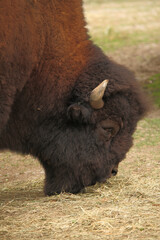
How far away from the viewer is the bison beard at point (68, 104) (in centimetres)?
529

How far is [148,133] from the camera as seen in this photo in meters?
9.71

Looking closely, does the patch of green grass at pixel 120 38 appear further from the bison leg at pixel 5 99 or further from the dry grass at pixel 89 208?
the bison leg at pixel 5 99

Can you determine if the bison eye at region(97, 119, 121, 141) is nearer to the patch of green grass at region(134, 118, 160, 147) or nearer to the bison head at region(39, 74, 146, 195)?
the bison head at region(39, 74, 146, 195)

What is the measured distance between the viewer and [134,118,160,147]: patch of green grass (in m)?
9.05

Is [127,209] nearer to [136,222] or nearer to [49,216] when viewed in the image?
[136,222]

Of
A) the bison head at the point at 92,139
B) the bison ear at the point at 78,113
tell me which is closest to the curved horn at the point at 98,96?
the bison head at the point at 92,139

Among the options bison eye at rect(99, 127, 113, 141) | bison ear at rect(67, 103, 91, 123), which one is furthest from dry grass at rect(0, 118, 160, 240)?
bison ear at rect(67, 103, 91, 123)

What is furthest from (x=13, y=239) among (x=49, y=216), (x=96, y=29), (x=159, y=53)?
(x=96, y=29)

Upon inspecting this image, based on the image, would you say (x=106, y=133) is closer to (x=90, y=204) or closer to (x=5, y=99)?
(x=90, y=204)

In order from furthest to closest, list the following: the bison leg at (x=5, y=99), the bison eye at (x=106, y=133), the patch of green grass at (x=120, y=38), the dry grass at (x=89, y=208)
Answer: the patch of green grass at (x=120, y=38), the bison eye at (x=106, y=133), the bison leg at (x=5, y=99), the dry grass at (x=89, y=208)

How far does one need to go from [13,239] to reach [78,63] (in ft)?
7.89

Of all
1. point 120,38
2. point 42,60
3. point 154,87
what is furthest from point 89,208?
point 120,38

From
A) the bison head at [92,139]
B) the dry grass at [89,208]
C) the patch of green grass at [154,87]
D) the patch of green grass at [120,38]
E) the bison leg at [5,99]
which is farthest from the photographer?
the patch of green grass at [120,38]

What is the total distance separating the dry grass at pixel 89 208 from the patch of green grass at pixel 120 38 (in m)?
12.1
